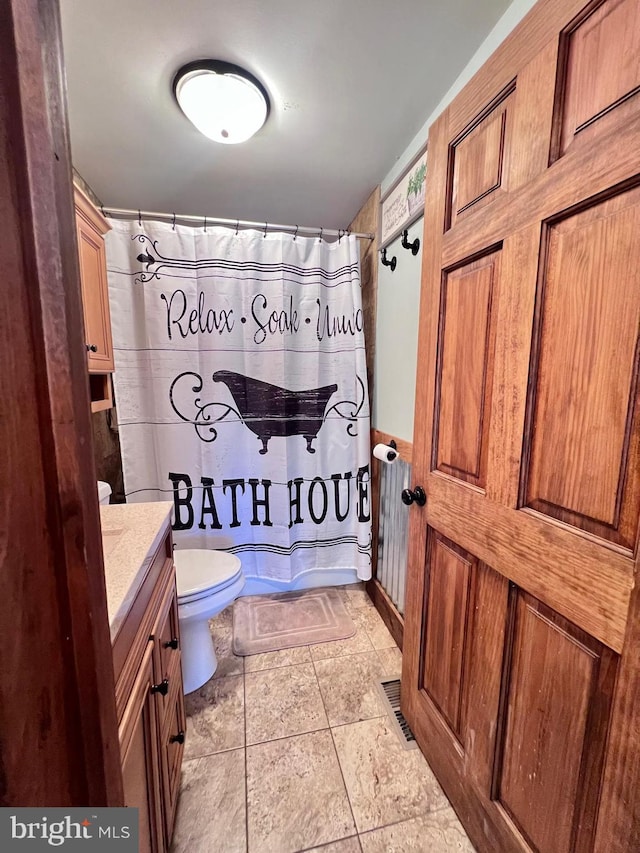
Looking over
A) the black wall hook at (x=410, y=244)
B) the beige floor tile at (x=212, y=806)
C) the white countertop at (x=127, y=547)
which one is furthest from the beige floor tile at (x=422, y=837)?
the black wall hook at (x=410, y=244)

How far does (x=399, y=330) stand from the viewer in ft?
5.23

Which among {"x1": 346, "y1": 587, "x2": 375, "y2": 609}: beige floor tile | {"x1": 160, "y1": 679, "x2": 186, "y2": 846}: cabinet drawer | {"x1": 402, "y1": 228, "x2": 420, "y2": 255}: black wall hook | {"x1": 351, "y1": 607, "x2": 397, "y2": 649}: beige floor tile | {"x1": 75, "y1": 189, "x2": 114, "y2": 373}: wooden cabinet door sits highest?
{"x1": 402, "y1": 228, "x2": 420, "y2": 255}: black wall hook

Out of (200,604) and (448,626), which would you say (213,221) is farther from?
(448,626)

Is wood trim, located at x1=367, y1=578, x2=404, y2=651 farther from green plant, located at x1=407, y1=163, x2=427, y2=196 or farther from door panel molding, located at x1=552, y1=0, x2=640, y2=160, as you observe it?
green plant, located at x1=407, y1=163, x2=427, y2=196

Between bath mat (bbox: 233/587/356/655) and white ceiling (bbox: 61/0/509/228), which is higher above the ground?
white ceiling (bbox: 61/0/509/228)

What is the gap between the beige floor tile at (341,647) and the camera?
5.18 feet

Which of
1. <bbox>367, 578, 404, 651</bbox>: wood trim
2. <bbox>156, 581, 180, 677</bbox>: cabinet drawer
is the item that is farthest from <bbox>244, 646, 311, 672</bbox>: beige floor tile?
<bbox>156, 581, 180, 677</bbox>: cabinet drawer

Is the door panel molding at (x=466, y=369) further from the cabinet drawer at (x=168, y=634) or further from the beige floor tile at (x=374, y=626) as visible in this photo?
the beige floor tile at (x=374, y=626)

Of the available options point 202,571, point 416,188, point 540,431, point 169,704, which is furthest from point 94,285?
point 540,431

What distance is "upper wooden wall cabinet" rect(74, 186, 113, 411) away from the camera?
1196mm

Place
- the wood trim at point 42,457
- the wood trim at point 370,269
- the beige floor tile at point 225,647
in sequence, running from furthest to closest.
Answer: the wood trim at point 370,269
the beige floor tile at point 225,647
the wood trim at point 42,457

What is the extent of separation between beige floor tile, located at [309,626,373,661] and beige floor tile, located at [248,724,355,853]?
0.35 m

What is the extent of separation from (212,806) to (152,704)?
575 mm

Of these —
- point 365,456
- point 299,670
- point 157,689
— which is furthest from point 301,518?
point 157,689
